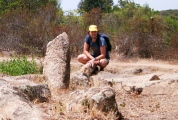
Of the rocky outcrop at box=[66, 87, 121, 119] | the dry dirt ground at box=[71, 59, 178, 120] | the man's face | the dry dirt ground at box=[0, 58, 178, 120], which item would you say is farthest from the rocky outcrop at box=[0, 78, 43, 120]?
the man's face

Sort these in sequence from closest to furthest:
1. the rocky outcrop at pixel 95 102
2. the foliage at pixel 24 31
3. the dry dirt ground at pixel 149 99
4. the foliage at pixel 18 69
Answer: the rocky outcrop at pixel 95 102, the dry dirt ground at pixel 149 99, the foliage at pixel 18 69, the foliage at pixel 24 31

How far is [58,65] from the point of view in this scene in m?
5.65

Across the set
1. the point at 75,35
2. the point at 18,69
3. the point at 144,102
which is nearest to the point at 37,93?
the point at 144,102

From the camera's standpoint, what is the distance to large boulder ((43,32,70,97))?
543cm

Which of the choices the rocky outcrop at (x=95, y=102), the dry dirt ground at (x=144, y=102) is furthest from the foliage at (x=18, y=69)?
the rocky outcrop at (x=95, y=102)

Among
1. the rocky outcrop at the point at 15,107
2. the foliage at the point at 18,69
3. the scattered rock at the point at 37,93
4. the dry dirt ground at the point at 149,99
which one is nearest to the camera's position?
the rocky outcrop at the point at 15,107

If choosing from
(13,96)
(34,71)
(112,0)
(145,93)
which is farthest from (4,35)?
(112,0)

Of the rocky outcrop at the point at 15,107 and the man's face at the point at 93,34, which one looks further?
the man's face at the point at 93,34

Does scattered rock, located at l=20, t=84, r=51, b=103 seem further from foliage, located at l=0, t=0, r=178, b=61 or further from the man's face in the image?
foliage, located at l=0, t=0, r=178, b=61

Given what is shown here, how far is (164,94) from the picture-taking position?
529 centimetres

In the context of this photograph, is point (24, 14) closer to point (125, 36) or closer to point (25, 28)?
point (25, 28)

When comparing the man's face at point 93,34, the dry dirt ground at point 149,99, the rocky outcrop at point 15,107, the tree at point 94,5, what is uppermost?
the tree at point 94,5

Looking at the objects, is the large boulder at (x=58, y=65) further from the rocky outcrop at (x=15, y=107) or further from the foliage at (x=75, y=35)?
the foliage at (x=75, y=35)

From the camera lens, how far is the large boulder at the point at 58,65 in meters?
5.43
